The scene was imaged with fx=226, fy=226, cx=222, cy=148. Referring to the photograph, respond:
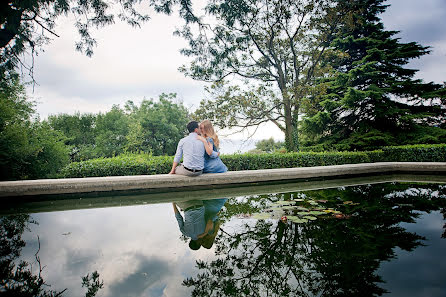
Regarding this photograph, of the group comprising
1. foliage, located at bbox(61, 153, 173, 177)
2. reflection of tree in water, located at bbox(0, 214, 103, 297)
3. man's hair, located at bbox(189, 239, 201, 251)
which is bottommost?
man's hair, located at bbox(189, 239, 201, 251)

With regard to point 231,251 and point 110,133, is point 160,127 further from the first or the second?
point 231,251

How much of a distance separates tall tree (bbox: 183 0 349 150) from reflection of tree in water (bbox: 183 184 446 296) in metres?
8.64

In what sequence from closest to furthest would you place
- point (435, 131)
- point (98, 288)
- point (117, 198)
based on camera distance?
point (98, 288) → point (117, 198) → point (435, 131)

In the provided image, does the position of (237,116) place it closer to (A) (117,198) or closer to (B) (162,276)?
(A) (117,198)

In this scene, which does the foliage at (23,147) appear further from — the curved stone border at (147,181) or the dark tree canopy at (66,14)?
the curved stone border at (147,181)

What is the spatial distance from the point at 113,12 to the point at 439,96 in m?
17.7

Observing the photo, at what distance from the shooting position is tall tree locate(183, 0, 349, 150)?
10148 millimetres

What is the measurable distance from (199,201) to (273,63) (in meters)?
10.8

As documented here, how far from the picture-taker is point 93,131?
24.9m

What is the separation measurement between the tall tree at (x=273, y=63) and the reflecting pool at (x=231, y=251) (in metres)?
8.33

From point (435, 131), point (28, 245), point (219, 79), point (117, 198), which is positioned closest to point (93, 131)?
point (219, 79)

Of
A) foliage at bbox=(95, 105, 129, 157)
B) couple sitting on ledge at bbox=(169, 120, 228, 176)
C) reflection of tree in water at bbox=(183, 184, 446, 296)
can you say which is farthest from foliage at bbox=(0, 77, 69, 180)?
foliage at bbox=(95, 105, 129, 157)

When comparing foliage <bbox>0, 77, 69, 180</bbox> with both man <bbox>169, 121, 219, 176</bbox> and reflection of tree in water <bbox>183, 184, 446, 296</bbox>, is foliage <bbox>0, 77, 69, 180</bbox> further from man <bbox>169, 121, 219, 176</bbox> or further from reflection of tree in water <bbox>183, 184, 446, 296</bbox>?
reflection of tree in water <bbox>183, 184, 446, 296</bbox>

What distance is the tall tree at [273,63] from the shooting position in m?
10.1
